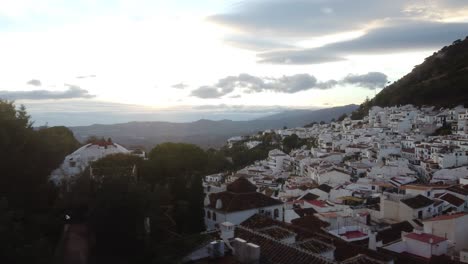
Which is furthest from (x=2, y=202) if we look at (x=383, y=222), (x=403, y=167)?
(x=403, y=167)

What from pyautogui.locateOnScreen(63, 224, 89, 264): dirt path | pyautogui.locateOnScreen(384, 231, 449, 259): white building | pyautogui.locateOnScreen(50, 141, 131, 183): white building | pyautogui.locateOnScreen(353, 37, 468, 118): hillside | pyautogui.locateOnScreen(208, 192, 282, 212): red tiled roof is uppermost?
pyautogui.locateOnScreen(353, 37, 468, 118): hillside

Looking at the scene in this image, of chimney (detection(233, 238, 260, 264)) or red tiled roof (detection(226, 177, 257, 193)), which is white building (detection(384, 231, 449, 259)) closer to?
red tiled roof (detection(226, 177, 257, 193))

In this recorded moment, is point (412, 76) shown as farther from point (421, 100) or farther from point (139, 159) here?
point (139, 159)

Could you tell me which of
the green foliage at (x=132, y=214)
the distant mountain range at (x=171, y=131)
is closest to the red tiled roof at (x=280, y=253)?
the green foliage at (x=132, y=214)

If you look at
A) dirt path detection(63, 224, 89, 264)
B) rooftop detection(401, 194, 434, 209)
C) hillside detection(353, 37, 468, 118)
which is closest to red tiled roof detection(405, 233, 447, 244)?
rooftop detection(401, 194, 434, 209)

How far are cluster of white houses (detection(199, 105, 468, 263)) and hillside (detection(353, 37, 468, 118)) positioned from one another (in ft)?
85.7

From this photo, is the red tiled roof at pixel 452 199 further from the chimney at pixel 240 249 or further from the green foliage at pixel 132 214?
the chimney at pixel 240 249

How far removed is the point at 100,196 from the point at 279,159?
44463 millimetres

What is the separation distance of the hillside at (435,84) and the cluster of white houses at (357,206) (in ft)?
85.7

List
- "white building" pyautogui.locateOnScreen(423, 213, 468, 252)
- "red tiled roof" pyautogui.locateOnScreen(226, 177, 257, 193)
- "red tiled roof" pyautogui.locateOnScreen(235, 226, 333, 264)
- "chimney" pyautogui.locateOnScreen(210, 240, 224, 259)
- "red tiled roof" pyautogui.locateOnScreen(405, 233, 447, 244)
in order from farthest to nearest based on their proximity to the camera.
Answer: "red tiled roof" pyautogui.locateOnScreen(226, 177, 257, 193) < "white building" pyautogui.locateOnScreen(423, 213, 468, 252) < "red tiled roof" pyautogui.locateOnScreen(405, 233, 447, 244) < "red tiled roof" pyautogui.locateOnScreen(235, 226, 333, 264) < "chimney" pyautogui.locateOnScreen(210, 240, 224, 259)

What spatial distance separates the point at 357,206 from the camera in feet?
85.1

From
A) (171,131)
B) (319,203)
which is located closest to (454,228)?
(319,203)

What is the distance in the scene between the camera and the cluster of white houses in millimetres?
13570

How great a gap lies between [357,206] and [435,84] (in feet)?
209
